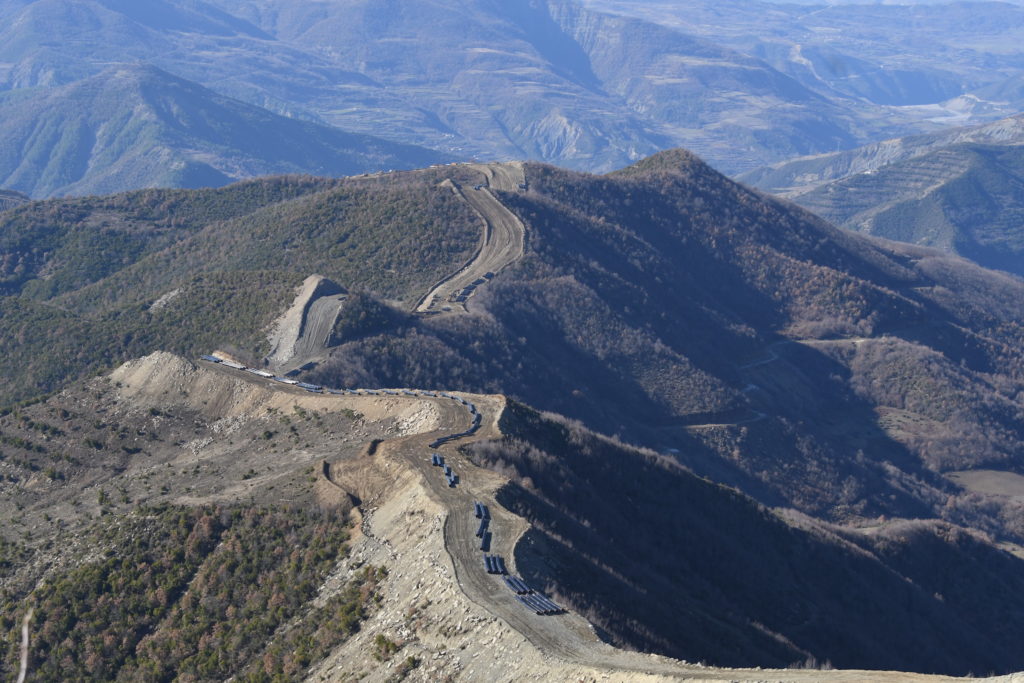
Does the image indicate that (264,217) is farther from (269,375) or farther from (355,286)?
(269,375)

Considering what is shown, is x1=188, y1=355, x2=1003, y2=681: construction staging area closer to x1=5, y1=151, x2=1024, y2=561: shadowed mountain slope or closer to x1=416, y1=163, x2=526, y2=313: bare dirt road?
x1=5, y1=151, x2=1024, y2=561: shadowed mountain slope

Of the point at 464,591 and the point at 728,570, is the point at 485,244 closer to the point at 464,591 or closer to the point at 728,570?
the point at 728,570

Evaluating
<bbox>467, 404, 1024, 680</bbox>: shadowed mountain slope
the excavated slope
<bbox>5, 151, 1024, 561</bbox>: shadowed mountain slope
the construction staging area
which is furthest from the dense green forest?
<bbox>5, 151, 1024, 561</bbox>: shadowed mountain slope

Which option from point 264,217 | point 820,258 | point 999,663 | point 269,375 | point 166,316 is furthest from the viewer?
point 820,258

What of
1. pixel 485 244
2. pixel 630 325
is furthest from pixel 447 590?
pixel 485 244

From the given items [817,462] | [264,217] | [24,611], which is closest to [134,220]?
[264,217]

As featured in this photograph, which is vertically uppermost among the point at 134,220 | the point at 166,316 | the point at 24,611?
the point at 24,611

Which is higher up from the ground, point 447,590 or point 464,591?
point 464,591

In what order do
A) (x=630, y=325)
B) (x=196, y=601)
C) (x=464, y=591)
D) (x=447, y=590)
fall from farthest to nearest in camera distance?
(x=630, y=325)
(x=196, y=601)
(x=447, y=590)
(x=464, y=591)
